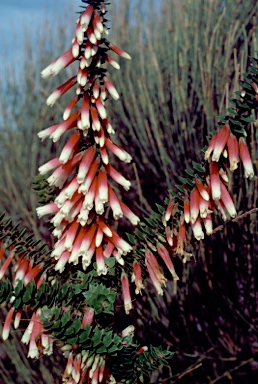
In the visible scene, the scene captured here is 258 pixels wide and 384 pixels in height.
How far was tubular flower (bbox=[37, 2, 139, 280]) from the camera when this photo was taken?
5.02 feet

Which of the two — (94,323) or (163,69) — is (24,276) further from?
(163,69)

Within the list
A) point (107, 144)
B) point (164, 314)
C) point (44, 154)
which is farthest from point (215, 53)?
point (107, 144)

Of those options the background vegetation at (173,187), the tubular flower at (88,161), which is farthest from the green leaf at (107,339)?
the background vegetation at (173,187)

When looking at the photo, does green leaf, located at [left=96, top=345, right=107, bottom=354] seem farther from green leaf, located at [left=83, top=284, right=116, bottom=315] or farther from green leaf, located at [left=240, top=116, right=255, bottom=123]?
green leaf, located at [left=240, top=116, right=255, bottom=123]

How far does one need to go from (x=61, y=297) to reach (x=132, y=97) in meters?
2.41

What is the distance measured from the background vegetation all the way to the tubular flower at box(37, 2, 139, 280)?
1.50 m

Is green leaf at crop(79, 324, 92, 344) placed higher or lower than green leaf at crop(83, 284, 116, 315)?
lower

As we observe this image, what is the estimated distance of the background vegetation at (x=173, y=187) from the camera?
344cm

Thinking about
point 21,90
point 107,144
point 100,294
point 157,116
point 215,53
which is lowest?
point 100,294

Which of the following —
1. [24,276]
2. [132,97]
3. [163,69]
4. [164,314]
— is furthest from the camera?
[163,69]

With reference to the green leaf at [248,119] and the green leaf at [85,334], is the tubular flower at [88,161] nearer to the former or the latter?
the green leaf at [85,334]

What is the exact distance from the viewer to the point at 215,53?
3.96 metres

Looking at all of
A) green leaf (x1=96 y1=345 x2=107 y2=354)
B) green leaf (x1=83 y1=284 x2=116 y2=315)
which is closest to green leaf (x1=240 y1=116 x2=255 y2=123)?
green leaf (x1=83 y1=284 x2=116 y2=315)

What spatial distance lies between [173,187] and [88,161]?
203 centimetres
